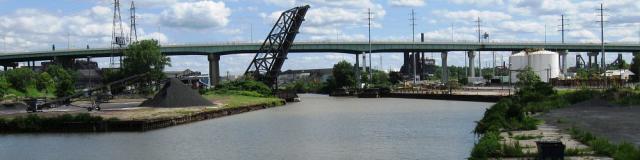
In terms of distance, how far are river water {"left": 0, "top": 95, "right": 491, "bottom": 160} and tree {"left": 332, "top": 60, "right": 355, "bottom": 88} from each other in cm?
8482

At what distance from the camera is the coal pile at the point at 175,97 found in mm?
66250

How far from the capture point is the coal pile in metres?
66.2

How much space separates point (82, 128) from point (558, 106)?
32.5 metres

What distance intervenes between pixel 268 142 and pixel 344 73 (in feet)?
334

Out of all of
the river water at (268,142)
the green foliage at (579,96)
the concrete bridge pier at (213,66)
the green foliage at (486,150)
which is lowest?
the river water at (268,142)

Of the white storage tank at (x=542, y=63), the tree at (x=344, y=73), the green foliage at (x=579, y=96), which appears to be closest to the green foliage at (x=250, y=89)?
the tree at (x=344, y=73)

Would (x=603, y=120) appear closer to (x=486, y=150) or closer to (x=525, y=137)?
(x=525, y=137)

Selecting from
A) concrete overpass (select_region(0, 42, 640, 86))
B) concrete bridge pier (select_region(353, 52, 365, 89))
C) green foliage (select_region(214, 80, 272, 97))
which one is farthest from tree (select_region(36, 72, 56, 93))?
concrete bridge pier (select_region(353, 52, 365, 89))

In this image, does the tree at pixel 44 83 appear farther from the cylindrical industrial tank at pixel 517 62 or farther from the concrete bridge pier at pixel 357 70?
the cylindrical industrial tank at pixel 517 62

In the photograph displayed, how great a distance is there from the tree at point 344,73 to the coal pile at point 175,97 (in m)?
70.6

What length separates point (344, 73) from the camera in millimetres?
140250

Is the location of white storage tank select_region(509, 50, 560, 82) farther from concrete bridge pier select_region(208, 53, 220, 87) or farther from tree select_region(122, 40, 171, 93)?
tree select_region(122, 40, 171, 93)

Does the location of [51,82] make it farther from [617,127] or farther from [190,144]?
[617,127]

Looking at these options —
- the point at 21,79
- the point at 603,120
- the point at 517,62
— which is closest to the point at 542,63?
the point at 517,62
